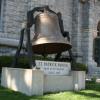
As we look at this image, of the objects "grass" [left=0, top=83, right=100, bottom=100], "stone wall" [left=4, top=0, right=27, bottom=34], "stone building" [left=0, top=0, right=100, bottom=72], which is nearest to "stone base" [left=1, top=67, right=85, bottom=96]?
"grass" [left=0, top=83, right=100, bottom=100]

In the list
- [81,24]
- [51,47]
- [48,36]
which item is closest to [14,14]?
[81,24]

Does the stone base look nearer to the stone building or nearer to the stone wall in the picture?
the stone wall

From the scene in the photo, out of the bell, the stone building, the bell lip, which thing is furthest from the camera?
the stone building

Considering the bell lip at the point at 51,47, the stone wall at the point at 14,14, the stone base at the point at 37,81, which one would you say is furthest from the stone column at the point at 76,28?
the stone base at the point at 37,81

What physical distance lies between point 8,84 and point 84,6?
11.7 metres

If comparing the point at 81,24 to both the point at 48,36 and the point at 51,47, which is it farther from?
the point at 48,36

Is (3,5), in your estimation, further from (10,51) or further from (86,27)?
(86,27)

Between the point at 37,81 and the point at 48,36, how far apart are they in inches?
59.2

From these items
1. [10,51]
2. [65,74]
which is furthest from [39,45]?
[10,51]

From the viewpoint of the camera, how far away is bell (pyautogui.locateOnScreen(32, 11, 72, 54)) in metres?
9.65

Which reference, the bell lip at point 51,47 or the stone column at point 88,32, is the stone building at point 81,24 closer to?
the stone column at point 88,32

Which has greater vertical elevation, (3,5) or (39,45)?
(3,5)

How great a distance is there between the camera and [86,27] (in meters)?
20.3

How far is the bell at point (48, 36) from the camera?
9.65 metres
